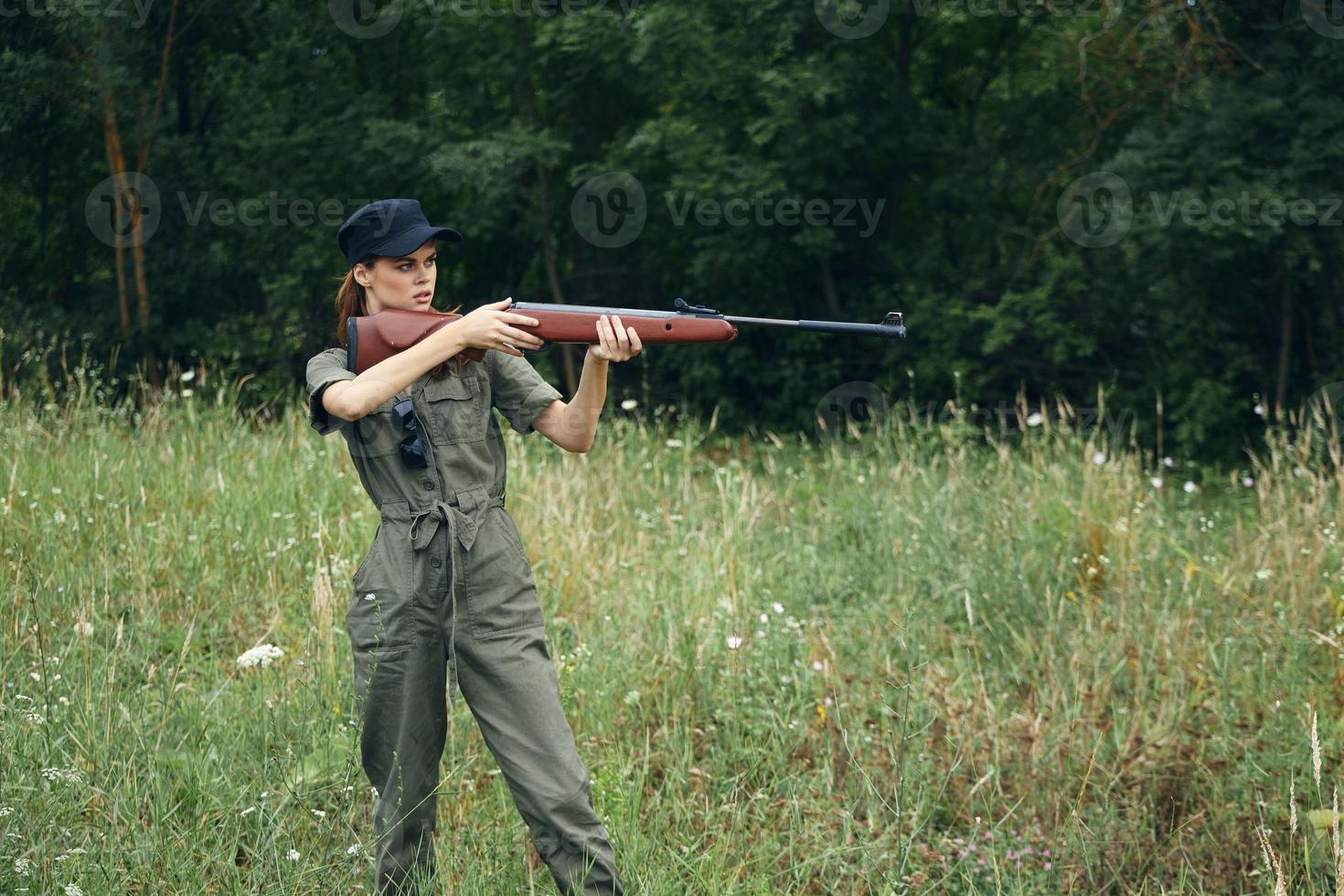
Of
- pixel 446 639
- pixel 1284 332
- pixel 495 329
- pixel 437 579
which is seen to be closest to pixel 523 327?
pixel 495 329

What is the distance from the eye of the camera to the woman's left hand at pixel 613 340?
281cm

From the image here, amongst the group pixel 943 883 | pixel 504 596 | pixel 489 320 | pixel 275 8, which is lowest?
pixel 943 883

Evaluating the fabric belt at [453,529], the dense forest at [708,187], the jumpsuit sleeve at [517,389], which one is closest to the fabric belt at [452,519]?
the fabric belt at [453,529]

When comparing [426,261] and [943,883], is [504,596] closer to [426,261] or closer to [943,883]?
[426,261]

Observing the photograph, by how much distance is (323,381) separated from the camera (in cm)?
279

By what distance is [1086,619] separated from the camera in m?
4.61

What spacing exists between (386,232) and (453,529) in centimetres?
75

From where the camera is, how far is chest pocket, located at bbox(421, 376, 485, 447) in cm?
286

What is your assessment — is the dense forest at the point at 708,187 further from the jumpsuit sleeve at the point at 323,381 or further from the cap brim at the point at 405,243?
the jumpsuit sleeve at the point at 323,381

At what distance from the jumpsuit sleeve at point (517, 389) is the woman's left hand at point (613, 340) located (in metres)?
0.25

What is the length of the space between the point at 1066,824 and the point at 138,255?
1325 centimetres

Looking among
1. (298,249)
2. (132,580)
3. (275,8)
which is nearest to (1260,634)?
(132,580)

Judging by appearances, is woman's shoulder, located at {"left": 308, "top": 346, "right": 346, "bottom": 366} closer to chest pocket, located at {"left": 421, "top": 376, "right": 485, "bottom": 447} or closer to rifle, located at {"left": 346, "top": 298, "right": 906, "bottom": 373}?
rifle, located at {"left": 346, "top": 298, "right": 906, "bottom": 373}

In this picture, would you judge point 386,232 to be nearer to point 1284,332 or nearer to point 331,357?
point 331,357
